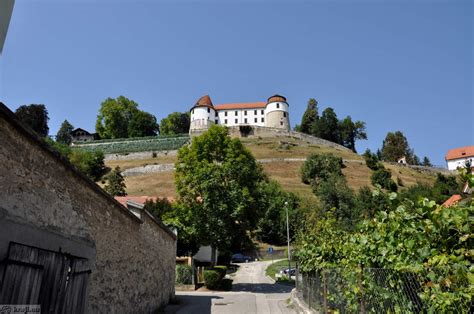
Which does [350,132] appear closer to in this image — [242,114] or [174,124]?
[242,114]

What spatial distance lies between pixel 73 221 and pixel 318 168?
70209mm

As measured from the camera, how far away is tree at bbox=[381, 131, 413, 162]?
341ft

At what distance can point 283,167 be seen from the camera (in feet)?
267

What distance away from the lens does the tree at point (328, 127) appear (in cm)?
→ 10162

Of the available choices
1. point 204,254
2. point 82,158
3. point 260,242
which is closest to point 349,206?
point 260,242

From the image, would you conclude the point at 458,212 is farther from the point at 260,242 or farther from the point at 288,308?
the point at 260,242

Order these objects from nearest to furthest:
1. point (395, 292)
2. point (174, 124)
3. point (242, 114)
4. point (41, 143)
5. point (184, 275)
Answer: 1. point (395, 292)
2. point (41, 143)
3. point (184, 275)
4. point (174, 124)
5. point (242, 114)

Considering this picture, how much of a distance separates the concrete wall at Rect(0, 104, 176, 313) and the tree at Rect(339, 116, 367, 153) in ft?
314

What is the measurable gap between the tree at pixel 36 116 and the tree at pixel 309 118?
6512cm

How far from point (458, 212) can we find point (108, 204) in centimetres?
724

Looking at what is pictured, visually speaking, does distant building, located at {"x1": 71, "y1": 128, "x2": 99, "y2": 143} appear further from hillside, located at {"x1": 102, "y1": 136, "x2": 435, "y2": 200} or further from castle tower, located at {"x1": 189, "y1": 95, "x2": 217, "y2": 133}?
castle tower, located at {"x1": 189, "y1": 95, "x2": 217, "y2": 133}

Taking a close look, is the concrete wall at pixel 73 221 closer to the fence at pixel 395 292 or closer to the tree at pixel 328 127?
the fence at pixel 395 292

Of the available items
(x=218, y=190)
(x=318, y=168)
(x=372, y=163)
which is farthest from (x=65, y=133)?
(x=218, y=190)

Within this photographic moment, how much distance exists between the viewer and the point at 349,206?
5591 centimetres
